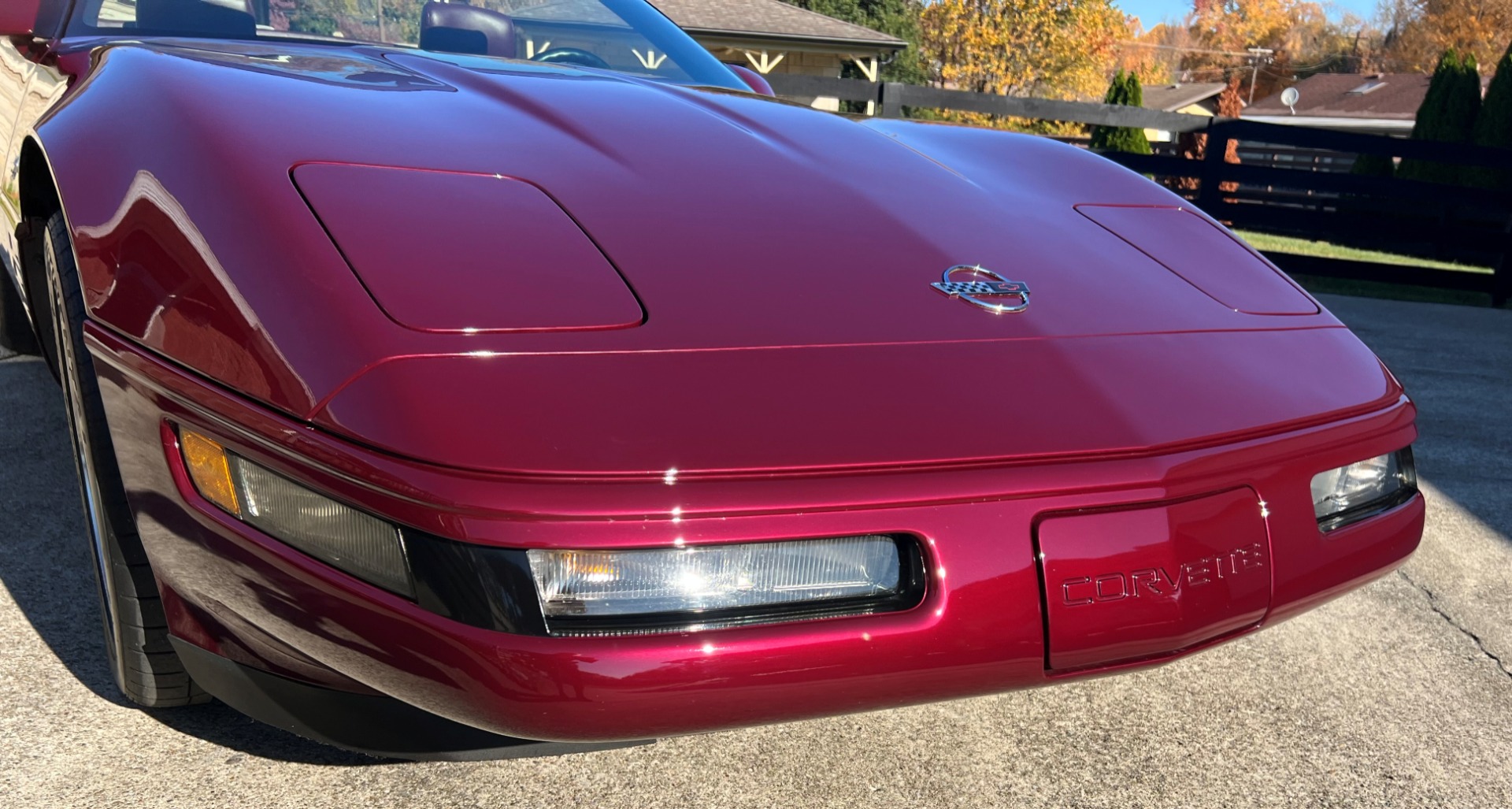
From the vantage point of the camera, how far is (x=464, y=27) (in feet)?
8.49

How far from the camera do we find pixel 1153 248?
195 cm

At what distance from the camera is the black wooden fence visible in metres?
7.80

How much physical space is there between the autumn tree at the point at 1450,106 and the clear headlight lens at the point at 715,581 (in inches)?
570

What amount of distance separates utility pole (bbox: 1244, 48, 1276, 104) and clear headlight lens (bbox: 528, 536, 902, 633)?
6981 centimetres

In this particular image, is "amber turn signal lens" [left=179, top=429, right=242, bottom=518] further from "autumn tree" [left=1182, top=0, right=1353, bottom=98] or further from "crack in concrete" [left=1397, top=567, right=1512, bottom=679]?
"autumn tree" [left=1182, top=0, right=1353, bottom=98]

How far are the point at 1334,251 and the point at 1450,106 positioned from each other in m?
3.47

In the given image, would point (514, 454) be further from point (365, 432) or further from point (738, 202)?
point (738, 202)

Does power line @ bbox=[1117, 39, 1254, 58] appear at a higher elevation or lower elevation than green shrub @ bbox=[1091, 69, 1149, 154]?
lower

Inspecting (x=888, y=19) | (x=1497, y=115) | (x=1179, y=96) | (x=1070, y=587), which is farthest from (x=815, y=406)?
(x=1179, y=96)

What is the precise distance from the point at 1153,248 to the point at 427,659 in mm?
1373

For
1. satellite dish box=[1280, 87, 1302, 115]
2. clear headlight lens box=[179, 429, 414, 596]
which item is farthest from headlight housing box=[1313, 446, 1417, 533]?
satellite dish box=[1280, 87, 1302, 115]

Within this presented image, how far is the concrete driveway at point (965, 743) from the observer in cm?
157

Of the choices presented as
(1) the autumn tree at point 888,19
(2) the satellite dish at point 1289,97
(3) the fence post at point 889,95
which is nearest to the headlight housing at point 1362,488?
(3) the fence post at point 889,95

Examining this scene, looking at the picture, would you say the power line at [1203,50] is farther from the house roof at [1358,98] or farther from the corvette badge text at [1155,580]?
the corvette badge text at [1155,580]
